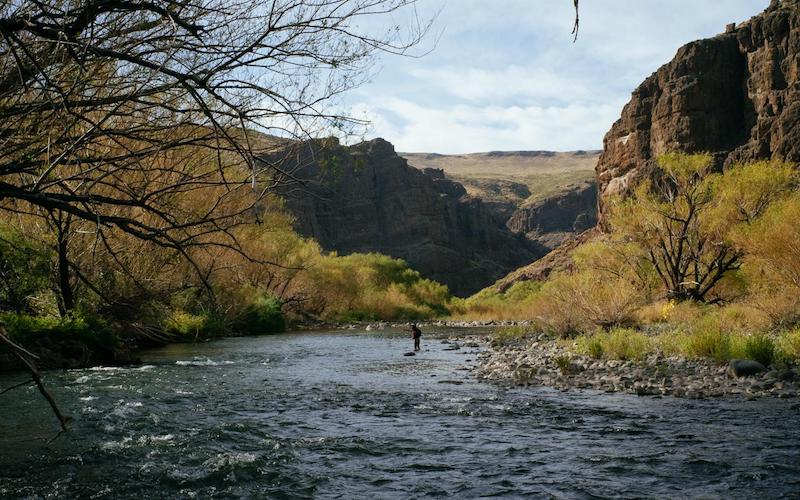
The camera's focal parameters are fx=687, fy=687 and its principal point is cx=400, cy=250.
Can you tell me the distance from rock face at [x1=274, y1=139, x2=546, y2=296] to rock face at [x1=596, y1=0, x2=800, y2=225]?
1834 inches

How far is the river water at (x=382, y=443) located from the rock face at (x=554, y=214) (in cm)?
15900

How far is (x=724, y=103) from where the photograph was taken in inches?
A: 2667

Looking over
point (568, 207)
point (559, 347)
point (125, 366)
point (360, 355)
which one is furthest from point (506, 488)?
point (568, 207)

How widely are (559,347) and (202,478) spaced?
14897mm

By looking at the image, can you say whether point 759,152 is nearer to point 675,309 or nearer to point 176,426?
point 675,309

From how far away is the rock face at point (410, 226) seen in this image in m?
123

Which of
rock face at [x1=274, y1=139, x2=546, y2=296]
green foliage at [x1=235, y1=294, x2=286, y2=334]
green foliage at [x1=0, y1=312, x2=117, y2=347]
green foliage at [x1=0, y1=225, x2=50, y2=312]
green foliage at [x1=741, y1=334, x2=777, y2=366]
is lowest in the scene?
green foliage at [x1=235, y1=294, x2=286, y2=334]

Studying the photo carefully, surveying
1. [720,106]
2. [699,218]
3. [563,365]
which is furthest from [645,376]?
[720,106]

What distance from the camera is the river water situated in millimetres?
6488

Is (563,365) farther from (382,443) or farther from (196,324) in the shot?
(196,324)

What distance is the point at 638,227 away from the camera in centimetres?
3127

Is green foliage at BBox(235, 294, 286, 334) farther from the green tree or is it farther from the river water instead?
the river water

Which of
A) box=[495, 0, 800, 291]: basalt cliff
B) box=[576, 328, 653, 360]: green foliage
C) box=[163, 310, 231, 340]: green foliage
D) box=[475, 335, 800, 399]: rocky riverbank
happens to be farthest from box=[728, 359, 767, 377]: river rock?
box=[495, 0, 800, 291]: basalt cliff

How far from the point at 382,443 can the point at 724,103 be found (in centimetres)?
6958
